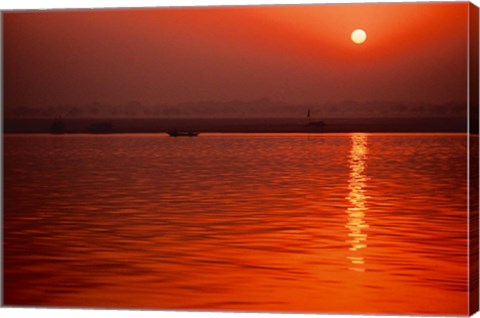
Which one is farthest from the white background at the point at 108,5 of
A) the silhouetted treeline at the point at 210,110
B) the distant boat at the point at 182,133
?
the distant boat at the point at 182,133

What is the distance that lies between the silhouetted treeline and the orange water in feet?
0.53

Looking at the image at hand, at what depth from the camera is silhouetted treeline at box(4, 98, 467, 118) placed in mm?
7746

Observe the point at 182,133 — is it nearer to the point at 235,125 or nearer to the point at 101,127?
the point at 235,125

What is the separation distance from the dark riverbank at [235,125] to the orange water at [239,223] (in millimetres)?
67

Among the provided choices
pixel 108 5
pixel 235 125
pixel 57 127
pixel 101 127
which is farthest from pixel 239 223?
pixel 108 5

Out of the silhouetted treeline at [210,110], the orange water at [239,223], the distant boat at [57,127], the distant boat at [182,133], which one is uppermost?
the silhouetted treeline at [210,110]

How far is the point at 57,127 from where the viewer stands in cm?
796

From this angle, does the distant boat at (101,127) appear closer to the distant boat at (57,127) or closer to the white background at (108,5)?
the distant boat at (57,127)

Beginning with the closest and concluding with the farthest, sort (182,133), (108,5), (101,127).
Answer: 1. (108,5)
2. (101,127)
3. (182,133)

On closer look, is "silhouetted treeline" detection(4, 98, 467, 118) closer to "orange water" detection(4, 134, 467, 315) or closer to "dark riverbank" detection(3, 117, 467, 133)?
"dark riverbank" detection(3, 117, 467, 133)

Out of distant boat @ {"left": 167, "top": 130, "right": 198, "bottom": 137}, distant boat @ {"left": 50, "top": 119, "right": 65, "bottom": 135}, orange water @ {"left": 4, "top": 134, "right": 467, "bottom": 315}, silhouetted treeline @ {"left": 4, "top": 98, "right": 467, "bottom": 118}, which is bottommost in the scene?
Answer: orange water @ {"left": 4, "top": 134, "right": 467, "bottom": 315}

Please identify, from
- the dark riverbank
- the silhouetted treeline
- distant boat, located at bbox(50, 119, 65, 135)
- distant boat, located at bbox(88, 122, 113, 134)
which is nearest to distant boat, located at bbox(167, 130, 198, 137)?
the dark riverbank

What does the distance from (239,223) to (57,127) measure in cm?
138

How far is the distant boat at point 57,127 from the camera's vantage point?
26.0 feet
